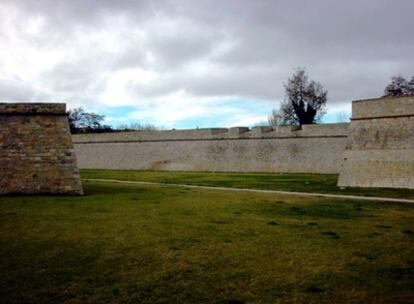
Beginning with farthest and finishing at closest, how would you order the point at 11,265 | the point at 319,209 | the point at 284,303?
the point at 319,209, the point at 11,265, the point at 284,303

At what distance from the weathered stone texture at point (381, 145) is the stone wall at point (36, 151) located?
35.9 ft

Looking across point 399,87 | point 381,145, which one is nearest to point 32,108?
point 381,145

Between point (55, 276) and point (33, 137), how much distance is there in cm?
928

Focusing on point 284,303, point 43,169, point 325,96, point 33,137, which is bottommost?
point 284,303

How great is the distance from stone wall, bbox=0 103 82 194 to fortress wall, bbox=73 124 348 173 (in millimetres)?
17061

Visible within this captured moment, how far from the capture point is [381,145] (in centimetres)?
1727

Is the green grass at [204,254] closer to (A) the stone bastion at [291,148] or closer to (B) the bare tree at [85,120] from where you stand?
(A) the stone bastion at [291,148]

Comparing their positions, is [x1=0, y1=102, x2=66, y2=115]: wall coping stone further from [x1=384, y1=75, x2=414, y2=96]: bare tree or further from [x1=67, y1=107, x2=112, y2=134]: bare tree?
[x1=67, y1=107, x2=112, y2=134]: bare tree

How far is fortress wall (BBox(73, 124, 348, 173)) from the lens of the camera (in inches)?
1043

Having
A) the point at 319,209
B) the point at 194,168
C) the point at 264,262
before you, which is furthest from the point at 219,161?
the point at 264,262

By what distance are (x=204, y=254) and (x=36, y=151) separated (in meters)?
8.98

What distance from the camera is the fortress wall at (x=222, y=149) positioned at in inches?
1043

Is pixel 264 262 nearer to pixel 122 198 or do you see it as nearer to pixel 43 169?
pixel 122 198

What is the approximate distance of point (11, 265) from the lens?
553 centimetres
